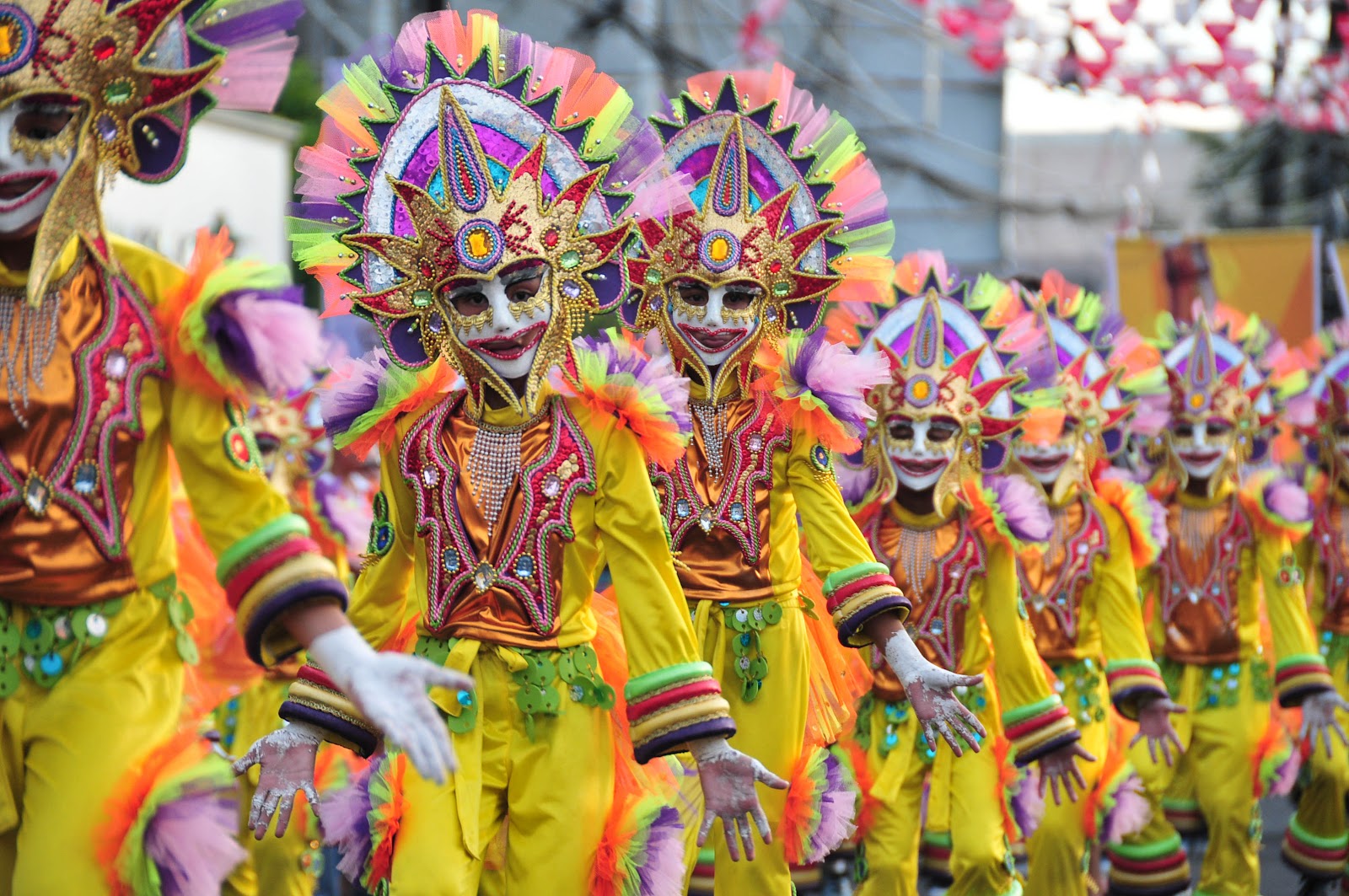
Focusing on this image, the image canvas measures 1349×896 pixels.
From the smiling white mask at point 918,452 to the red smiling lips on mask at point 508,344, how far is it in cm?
237

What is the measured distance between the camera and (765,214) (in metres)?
6.12

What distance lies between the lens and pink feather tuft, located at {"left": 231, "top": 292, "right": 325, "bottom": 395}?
11.6 feet

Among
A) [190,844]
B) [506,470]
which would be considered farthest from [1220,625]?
[190,844]

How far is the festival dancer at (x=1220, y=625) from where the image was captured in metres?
8.07

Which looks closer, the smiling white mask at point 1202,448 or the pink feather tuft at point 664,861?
the pink feather tuft at point 664,861

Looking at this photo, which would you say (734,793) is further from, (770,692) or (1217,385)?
(1217,385)

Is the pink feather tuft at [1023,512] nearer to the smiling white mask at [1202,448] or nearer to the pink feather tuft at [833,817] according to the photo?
the pink feather tuft at [833,817]

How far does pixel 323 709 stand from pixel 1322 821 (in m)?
5.91

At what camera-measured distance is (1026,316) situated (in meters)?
7.36

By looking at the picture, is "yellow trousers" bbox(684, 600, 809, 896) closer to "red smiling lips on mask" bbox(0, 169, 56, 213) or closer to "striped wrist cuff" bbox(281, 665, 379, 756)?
"striped wrist cuff" bbox(281, 665, 379, 756)

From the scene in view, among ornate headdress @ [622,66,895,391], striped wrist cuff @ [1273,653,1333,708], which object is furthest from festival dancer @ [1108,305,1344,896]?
ornate headdress @ [622,66,895,391]

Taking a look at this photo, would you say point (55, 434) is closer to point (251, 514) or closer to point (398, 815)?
point (251, 514)

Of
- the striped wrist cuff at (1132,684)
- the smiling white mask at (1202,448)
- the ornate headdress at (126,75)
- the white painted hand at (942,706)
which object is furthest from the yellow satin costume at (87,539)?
the smiling white mask at (1202,448)

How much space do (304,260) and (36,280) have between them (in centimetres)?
119
